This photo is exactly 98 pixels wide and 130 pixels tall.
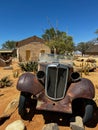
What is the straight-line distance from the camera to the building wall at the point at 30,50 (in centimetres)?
3014

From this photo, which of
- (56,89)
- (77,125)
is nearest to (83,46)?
(56,89)

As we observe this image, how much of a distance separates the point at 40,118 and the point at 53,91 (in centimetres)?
84

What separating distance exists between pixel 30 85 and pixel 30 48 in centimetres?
2630

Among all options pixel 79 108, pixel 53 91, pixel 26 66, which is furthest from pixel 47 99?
pixel 26 66

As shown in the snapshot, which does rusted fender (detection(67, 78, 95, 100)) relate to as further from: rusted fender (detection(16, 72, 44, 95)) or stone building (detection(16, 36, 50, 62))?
stone building (detection(16, 36, 50, 62))

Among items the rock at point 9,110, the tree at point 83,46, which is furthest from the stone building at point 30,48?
the tree at point 83,46

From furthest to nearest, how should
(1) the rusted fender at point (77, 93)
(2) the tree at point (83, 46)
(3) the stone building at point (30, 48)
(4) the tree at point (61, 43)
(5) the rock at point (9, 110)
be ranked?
(2) the tree at point (83, 46) < (4) the tree at point (61, 43) < (3) the stone building at point (30, 48) < (5) the rock at point (9, 110) < (1) the rusted fender at point (77, 93)

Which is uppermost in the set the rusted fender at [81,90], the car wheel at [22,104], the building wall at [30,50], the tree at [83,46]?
the tree at [83,46]

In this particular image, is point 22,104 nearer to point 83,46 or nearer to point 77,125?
point 77,125

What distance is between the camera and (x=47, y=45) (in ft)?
101

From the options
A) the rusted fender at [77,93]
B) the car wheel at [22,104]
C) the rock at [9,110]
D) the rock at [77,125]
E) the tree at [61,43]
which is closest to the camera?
the rock at [77,125]

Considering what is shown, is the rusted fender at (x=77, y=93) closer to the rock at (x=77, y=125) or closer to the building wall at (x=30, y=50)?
the rock at (x=77, y=125)

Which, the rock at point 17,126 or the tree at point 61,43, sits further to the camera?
the tree at point 61,43

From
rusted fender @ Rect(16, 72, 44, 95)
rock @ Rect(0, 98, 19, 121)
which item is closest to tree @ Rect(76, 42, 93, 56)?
rock @ Rect(0, 98, 19, 121)
